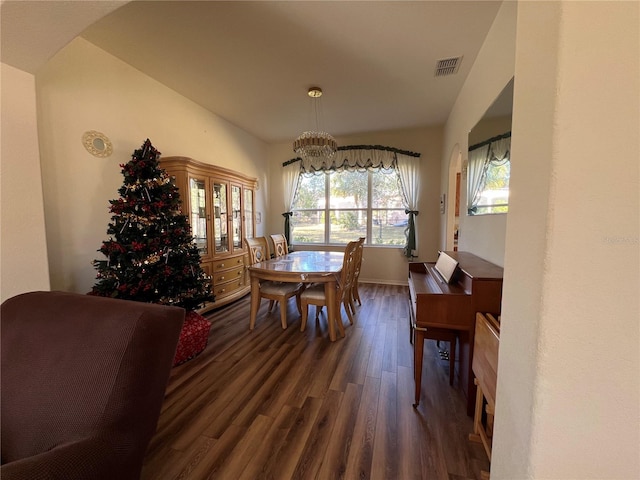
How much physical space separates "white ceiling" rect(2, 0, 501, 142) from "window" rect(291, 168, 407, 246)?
4.80ft

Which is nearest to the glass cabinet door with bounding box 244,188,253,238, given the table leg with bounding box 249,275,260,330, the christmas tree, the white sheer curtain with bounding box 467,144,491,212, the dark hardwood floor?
the table leg with bounding box 249,275,260,330

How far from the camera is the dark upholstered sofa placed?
750 mm

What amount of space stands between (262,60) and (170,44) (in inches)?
31.5

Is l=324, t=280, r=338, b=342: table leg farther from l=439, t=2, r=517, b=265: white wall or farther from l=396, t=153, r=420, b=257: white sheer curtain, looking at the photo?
l=396, t=153, r=420, b=257: white sheer curtain

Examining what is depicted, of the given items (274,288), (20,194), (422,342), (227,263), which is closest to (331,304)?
(274,288)

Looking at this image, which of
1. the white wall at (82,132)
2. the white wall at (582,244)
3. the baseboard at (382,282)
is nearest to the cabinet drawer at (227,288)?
the white wall at (82,132)

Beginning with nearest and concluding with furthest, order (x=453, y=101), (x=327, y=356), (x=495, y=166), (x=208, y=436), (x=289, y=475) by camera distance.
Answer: (x=289, y=475)
(x=208, y=436)
(x=495, y=166)
(x=327, y=356)
(x=453, y=101)

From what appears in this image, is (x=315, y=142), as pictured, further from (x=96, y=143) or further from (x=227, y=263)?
(x=96, y=143)

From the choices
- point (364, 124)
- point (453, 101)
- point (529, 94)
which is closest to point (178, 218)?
point (529, 94)

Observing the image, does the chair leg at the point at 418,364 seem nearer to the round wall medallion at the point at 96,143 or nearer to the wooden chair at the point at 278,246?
the wooden chair at the point at 278,246

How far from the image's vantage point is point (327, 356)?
87.0 inches

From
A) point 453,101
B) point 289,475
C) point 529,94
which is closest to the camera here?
point 529,94

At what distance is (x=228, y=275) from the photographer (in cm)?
353

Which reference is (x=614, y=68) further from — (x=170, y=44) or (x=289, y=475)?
(x=170, y=44)
